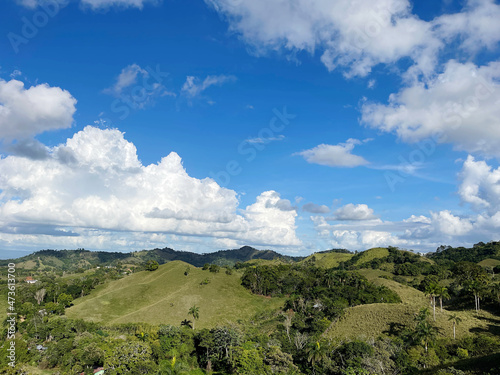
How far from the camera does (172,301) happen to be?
5960 inches

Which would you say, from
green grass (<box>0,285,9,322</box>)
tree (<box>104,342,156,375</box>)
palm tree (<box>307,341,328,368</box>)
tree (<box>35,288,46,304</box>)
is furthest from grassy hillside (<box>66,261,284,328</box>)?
palm tree (<box>307,341,328,368</box>)

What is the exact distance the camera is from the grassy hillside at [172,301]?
13712cm

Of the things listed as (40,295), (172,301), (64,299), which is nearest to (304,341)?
(172,301)

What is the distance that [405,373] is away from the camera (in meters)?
62.8

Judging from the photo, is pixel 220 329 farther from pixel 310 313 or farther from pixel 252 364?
pixel 310 313

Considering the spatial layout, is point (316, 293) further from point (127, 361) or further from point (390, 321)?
point (127, 361)

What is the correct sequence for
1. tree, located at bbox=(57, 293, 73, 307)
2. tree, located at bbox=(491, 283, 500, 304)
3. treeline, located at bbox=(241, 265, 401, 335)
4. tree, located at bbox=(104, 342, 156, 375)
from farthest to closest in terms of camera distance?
tree, located at bbox=(57, 293, 73, 307), treeline, located at bbox=(241, 265, 401, 335), tree, located at bbox=(491, 283, 500, 304), tree, located at bbox=(104, 342, 156, 375)

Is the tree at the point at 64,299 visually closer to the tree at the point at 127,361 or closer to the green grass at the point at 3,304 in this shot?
the green grass at the point at 3,304

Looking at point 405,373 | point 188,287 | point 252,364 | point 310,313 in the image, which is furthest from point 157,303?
point 405,373

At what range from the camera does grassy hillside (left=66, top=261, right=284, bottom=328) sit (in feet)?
450

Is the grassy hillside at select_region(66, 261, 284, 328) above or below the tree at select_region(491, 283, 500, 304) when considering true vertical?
below

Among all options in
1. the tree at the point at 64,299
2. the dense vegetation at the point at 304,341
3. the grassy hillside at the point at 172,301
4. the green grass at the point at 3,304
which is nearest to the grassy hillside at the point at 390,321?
the dense vegetation at the point at 304,341

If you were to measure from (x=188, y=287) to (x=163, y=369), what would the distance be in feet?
346

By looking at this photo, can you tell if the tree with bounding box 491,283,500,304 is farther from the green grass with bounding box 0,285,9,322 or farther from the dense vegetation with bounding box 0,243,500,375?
the green grass with bounding box 0,285,9,322
